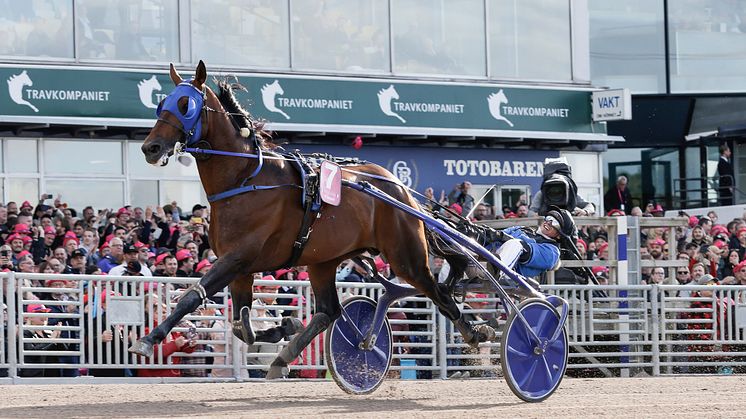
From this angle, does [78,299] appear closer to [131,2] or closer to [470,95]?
[131,2]

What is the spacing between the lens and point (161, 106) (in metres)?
9.45

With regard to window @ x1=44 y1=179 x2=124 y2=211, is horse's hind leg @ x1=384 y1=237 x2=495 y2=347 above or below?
below

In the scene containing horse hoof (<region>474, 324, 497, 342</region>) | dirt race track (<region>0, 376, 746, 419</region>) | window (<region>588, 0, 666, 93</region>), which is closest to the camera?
dirt race track (<region>0, 376, 746, 419</region>)

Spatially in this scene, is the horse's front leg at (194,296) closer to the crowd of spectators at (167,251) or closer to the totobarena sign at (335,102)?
the crowd of spectators at (167,251)

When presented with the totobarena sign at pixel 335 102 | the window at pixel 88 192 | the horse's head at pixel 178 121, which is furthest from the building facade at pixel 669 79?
the horse's head at pixel 178 121

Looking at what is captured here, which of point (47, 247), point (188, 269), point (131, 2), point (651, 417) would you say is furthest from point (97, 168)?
point (651, 417)

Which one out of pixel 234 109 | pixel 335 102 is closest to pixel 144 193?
pixel 335 102

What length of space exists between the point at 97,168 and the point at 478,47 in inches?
291

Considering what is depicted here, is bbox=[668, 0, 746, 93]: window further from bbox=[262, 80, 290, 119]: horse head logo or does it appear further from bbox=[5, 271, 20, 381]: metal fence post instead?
bbox=[5, 271, 20, 381]: metal fence post

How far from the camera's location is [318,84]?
22.7m

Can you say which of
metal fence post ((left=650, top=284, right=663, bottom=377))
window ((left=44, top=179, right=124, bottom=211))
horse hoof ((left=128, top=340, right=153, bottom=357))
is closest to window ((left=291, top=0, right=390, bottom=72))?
window ((left=44, top=179, right=124, bottom=211))

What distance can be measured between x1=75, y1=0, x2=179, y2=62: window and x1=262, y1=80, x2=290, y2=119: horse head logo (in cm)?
149

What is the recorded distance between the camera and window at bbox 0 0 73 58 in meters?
20.5

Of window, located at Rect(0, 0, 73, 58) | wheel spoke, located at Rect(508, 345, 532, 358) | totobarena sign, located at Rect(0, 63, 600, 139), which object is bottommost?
wheel spoke, located at Rect(508, 345, 532, 358)
